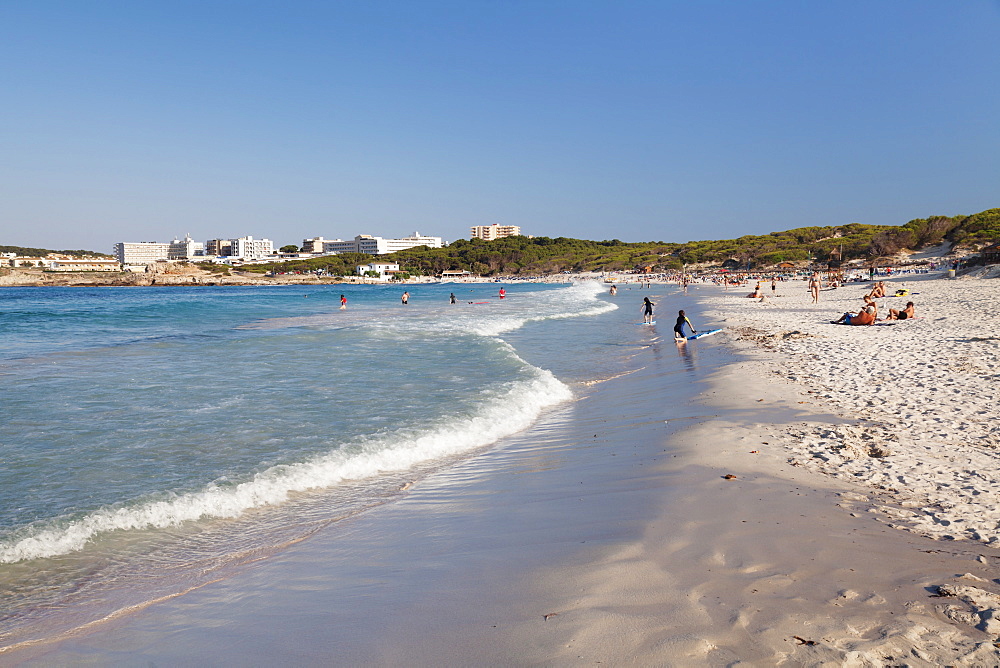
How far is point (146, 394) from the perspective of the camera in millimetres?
10156

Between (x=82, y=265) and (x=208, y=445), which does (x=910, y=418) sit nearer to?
(x=208, y=445)

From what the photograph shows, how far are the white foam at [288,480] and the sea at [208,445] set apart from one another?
2cm

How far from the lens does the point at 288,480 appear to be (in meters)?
5.91

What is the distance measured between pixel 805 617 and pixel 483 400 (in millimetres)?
7189

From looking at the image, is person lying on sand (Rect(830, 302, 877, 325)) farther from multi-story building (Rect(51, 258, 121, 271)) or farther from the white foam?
multi-story building (Rect(51, 258, 121, 271))

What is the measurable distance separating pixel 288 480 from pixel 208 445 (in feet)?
6.16

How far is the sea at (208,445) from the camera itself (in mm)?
4211

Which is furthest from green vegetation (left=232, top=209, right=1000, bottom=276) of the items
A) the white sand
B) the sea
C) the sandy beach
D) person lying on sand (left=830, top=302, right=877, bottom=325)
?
the sandy beach

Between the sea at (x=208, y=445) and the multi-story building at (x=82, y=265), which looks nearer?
the sea at (x=208, y=445)

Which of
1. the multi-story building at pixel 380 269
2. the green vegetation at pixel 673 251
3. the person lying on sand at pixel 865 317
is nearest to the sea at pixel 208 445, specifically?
the person lying on sand at pixel 865 317

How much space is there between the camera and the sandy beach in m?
2.65

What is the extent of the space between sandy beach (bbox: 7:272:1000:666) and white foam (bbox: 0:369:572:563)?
0.82 meters

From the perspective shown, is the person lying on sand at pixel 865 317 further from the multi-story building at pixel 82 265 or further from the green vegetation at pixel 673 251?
the multi-story building at pixel 82 265

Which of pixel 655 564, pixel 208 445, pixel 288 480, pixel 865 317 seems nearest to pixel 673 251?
pixel 865 317
